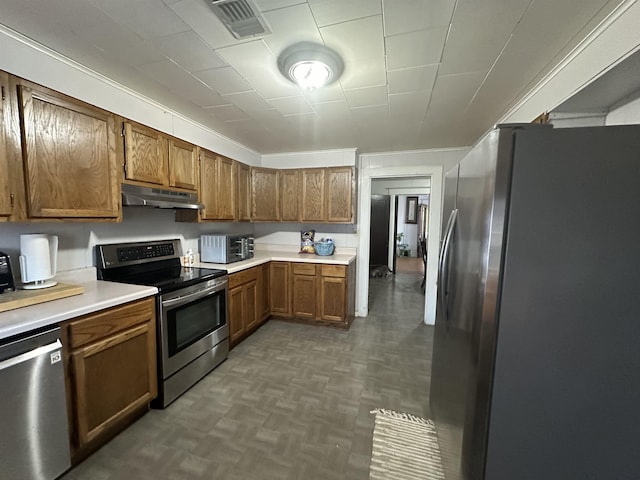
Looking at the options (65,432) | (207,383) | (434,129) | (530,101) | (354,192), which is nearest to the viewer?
(65,432)

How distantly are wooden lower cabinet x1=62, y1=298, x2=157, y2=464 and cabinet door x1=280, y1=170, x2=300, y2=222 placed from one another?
2225 mm

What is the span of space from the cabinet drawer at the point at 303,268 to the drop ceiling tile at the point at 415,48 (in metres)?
2.31

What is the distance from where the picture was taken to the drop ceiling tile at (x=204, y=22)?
4.11 feet

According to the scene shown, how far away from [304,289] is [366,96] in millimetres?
2335

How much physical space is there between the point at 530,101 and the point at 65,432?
363 cm

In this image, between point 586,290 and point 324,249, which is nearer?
point 586,290

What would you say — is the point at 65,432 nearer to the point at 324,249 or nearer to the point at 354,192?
the point at 324,249

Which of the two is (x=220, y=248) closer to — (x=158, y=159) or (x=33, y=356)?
(x=158, y=159)

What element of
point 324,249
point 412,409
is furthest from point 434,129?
point 412,409

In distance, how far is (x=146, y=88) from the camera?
207 centimetres

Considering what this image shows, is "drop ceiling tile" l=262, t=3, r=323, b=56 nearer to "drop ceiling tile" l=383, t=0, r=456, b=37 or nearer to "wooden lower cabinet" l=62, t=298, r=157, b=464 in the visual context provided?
"drop ceiling tile" l=383, t=0, r=456, b=37

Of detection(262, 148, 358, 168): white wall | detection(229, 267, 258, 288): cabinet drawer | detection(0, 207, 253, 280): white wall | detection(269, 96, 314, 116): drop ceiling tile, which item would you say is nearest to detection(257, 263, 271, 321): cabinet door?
detection(229, 267, 258, 288): cabinet drawer

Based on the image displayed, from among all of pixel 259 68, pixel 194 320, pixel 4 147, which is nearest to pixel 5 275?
pixel 4 147

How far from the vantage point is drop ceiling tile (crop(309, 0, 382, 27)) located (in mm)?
1232
